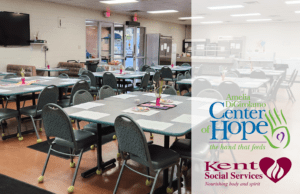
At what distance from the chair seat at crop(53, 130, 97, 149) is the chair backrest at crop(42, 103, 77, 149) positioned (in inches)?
4.0

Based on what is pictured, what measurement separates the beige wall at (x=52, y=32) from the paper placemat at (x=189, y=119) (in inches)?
256

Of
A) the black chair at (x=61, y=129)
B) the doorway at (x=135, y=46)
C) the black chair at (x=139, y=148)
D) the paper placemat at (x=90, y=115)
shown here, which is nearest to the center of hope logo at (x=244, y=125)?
the black chair at (x=139, y=148)

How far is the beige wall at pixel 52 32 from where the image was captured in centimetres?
768

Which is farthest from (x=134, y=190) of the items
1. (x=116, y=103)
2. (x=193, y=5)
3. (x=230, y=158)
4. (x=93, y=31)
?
(x=93, y=31)

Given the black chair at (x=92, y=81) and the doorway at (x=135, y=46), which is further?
the doorway at (x=135, y=46)

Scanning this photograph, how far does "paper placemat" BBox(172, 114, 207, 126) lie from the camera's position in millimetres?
2500

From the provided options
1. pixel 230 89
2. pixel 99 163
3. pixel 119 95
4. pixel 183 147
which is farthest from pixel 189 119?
pixel 230 89

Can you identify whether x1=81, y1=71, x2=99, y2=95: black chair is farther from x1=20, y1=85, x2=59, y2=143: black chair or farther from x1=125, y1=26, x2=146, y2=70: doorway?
x1=125, y1=26, x2=146, y2=70: doorway

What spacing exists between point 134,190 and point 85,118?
0.86 metres

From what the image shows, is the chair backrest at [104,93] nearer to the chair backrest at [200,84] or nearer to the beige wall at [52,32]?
the chair backrest at [200,84]

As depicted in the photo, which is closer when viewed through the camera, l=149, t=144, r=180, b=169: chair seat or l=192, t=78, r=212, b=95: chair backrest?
l=149, t=144, r=180, b=169: chair seat

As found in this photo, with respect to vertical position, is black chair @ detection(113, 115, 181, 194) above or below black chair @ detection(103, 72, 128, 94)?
below

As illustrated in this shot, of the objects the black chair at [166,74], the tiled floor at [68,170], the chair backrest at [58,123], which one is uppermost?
the black chair at [166,74]

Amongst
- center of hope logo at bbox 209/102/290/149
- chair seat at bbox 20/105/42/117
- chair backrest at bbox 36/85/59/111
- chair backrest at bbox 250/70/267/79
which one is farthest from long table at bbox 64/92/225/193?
chair backrest at bbox 250/70/267/79
